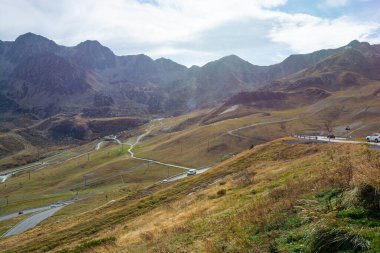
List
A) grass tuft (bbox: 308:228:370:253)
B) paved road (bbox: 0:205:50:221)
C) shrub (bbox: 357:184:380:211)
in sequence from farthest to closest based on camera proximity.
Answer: paved road (bbox: 0:205:50:221) → shrub (bbox: 357:184:380:211) → grass tuft (bbox: 308:228:370:253)

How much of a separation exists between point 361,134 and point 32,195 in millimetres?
146249

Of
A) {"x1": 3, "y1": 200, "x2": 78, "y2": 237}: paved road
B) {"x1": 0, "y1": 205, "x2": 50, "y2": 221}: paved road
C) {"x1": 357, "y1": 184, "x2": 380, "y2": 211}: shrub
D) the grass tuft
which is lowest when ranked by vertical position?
{"x1": 0, "y1": 205, "x2": 50, "y2": 221}: paved road

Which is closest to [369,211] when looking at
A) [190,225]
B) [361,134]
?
[190,225]

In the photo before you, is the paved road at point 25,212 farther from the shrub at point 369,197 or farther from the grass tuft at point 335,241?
the grass tuft at point 335,241

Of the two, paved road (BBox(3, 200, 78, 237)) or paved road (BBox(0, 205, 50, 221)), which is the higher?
paved road (BBox(3, 200, 78, 237))

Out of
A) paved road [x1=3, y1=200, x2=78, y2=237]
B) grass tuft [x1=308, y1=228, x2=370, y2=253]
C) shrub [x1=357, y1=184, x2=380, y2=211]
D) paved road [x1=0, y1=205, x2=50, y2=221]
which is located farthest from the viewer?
paved road [x1=0, y1=205, x2=50, y2=221]

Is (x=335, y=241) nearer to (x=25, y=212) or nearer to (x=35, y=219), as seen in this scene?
(x=35, y=219)

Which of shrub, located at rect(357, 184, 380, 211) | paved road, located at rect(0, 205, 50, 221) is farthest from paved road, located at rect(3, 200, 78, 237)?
shrub, located at rect(357, 184, 380, 211)

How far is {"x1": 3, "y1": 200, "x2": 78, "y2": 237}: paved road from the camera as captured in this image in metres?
112

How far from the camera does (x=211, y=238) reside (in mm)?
20203

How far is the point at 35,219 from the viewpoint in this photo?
12506 centimetres

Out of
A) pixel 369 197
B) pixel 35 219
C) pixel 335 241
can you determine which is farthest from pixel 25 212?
pixel 335 241

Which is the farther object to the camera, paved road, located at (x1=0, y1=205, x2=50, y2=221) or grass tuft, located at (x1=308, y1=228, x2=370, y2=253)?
paved road, located at (x1=0, y1=205, x2=50, y2=221)

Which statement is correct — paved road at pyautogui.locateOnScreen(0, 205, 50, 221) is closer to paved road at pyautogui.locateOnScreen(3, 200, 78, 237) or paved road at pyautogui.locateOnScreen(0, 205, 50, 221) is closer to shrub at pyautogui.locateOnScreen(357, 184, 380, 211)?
paved road at pyautogui.locateOnScreen(3, 200, 78, 237)
